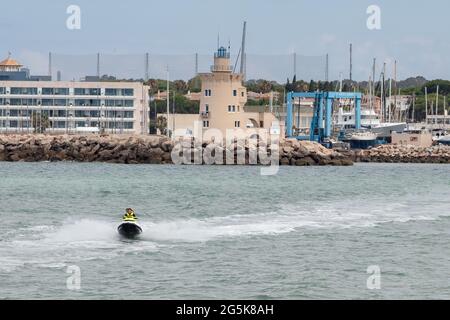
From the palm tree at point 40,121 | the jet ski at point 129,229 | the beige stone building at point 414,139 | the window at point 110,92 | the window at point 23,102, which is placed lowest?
the beige stone building at point 414,139

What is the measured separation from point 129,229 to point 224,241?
3.33 metres

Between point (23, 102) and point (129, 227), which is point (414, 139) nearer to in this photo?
point (23, 102)

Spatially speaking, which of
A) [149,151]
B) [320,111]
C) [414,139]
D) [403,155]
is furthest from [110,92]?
[149,151]

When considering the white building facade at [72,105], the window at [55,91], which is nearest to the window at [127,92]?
the white building facade at [72,105]

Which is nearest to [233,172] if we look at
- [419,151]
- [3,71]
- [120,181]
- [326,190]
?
[120,181]

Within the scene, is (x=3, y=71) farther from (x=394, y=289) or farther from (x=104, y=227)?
(x=394, y=289)

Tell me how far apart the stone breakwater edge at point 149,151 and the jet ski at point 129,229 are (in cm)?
6688

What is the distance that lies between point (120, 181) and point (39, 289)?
47.7 m

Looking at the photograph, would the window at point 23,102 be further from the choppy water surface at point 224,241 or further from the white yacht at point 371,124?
the choppy water surface at point 224,241

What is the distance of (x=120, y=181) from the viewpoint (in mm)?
75500

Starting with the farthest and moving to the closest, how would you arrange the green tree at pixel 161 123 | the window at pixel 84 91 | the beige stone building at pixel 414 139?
the green tree at pixel 161 123 < the window at pixel 84 91 < the beige stone building at pixel 414 139

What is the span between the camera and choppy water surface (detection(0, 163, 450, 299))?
28.9 metres

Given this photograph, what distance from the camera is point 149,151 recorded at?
105375mm

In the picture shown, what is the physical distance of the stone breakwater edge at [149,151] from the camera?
10562 cm
